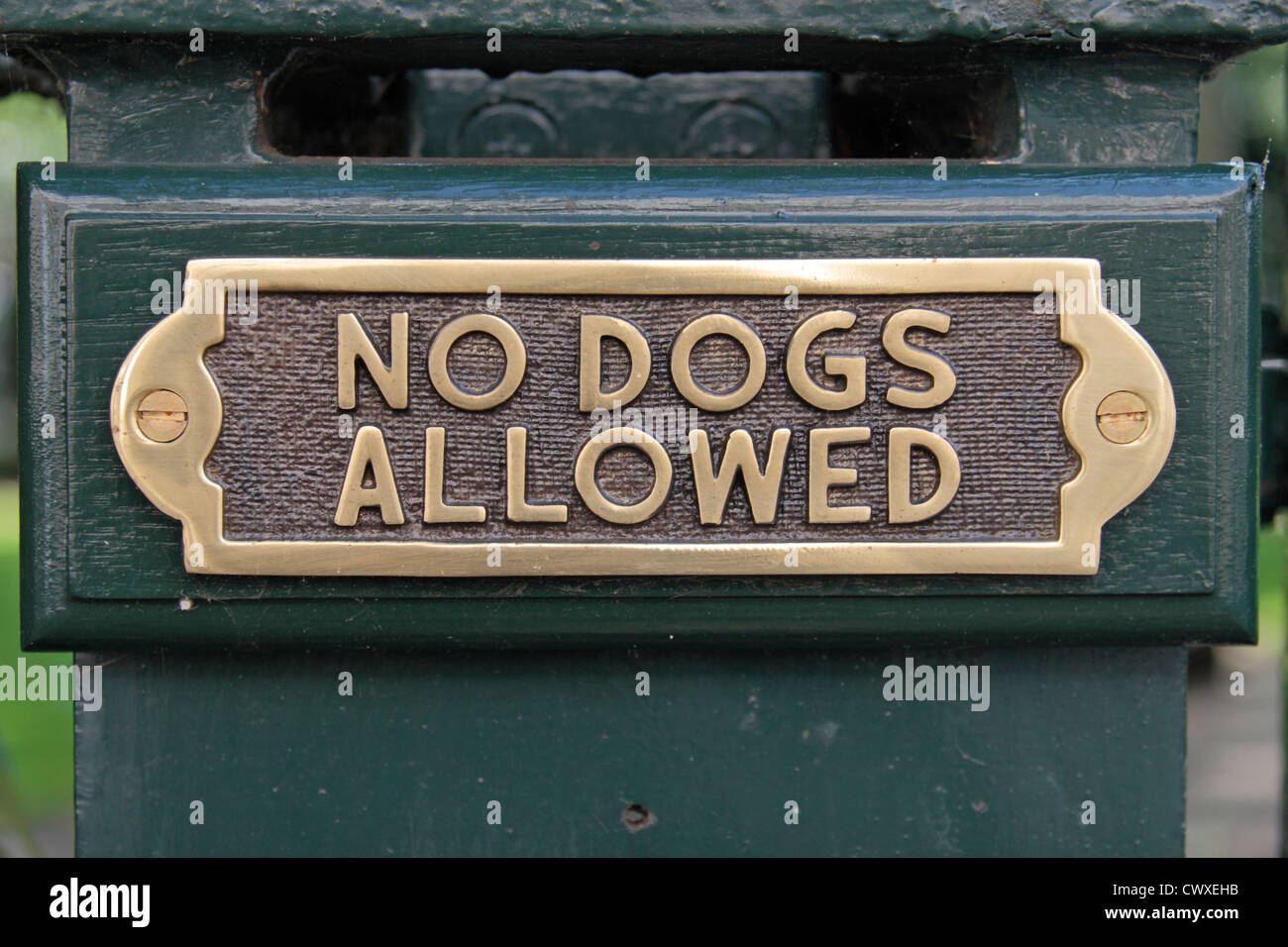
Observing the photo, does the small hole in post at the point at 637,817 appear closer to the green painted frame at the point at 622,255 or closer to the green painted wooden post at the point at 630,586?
the green painted wooden post at the point at 630,586

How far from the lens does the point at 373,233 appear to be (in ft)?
2.01

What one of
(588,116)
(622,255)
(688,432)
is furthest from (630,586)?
(588,116)

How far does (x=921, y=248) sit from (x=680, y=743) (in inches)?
13.9

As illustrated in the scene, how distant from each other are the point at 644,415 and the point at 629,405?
1 cm

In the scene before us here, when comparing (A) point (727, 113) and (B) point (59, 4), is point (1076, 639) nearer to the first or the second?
(A) point (727, 113)

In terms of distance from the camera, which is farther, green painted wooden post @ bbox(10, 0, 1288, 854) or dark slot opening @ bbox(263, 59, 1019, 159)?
dark slot opening @ bbox(263, 59, 1019, 159)

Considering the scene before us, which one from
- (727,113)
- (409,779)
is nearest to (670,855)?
(409,779)

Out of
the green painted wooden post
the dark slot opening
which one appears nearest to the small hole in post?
the green painted wooden post

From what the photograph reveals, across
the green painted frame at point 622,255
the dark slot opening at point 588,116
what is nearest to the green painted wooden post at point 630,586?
the green painted frame at point 622,255

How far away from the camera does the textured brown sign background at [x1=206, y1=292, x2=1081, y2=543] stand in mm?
606

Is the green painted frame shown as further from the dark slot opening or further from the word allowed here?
the dark slot opening

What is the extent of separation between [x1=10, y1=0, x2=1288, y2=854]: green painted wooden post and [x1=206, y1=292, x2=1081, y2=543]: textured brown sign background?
0.12ft

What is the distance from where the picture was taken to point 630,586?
0.63 metres

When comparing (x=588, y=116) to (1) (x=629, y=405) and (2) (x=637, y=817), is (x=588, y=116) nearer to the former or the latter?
(1) (x=629, y=405)
